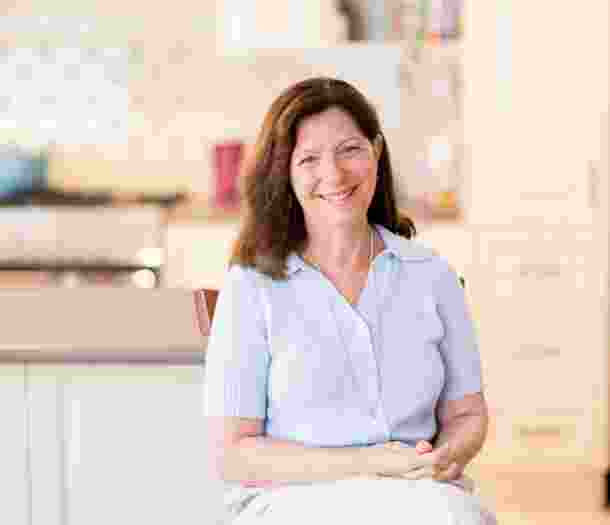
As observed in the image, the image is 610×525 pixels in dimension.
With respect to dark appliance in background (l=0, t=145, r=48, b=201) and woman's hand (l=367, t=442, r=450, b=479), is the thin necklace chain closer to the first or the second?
woman's hand (l=367, t=442, r=450, b=479)

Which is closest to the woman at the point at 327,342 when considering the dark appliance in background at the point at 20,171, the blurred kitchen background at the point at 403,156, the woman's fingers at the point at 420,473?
the woman's fingers at the point at 420,473

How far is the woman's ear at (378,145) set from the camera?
2.05m

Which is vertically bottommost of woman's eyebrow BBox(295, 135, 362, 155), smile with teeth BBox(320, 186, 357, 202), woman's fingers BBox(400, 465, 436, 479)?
woman's fingers BBox(400, 465, 436, 479)

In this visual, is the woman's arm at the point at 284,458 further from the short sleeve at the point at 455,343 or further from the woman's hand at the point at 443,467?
the short sleeve at the point at 455,343

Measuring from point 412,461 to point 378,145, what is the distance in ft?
1.70

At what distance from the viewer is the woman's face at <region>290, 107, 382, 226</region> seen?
199cm

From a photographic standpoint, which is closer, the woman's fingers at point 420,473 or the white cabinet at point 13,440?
the woman's fingers at point 420,473

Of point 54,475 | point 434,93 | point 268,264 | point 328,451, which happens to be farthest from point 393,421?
point 434,93

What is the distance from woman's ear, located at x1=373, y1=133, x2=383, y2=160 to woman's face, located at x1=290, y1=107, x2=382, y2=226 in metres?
0.02

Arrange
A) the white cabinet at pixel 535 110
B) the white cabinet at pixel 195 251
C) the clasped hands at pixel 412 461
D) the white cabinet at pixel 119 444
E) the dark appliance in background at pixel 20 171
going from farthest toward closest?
the dark appliance in background at pixel 20 171
the white cabinet at pixel 195 251
the white cabinet at pixel 535 110
the white cabinet at pixel 119 444
the clasped hands at pixel 412 461

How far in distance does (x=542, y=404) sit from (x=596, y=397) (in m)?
0.18

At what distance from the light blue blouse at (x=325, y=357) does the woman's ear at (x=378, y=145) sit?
20 cm

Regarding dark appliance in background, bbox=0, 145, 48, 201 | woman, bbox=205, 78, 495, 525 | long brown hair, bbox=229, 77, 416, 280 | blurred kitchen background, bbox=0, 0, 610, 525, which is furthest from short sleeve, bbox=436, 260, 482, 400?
dark appliance in background, bbox=0, 145, 48, 201

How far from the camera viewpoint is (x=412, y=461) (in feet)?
6.09
